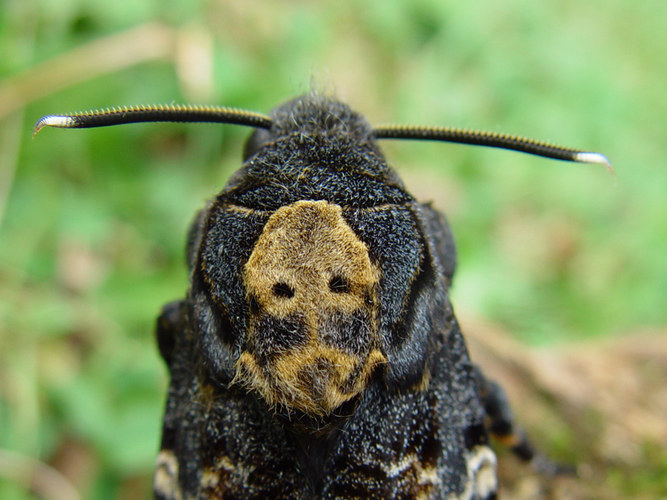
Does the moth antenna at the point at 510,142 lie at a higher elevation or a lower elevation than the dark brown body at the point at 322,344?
higher

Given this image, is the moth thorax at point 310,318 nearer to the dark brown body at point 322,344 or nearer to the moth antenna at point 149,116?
the dark brown body at point 322,344

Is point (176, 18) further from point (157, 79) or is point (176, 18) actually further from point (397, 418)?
point (397, 418)

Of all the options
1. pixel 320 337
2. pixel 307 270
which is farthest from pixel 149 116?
pixel 320 337

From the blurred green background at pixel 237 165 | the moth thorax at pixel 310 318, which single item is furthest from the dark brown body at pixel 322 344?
the blurred green background at pixel 237 165

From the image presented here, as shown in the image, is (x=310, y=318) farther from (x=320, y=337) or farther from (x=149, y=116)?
(x=149, y=116)

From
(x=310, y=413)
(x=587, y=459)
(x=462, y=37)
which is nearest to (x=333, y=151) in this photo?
(x=310, y=413)

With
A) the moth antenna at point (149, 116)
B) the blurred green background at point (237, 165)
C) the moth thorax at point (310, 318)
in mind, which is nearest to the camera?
the moth thorax at point (310, 318)
